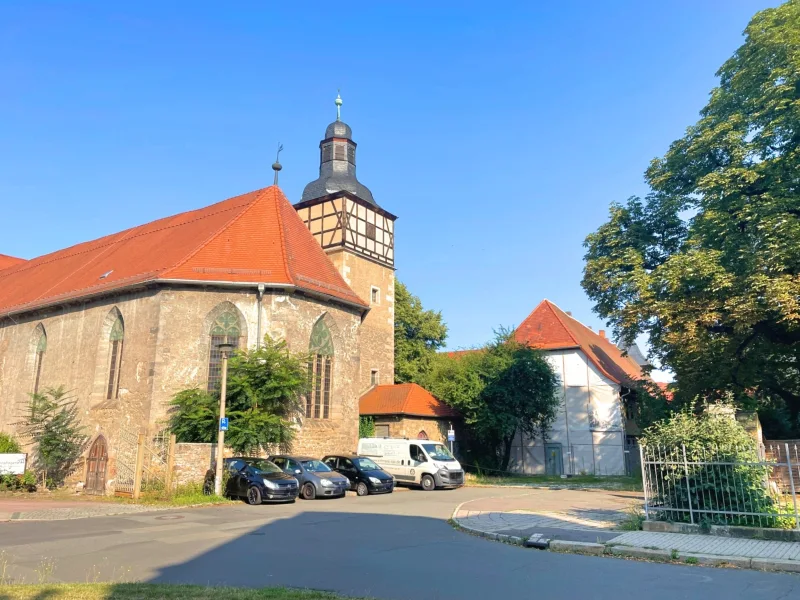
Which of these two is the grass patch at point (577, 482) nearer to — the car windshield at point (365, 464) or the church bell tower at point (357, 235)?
the car windshield at point (365, 464)

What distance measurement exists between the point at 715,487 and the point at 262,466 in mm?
12629

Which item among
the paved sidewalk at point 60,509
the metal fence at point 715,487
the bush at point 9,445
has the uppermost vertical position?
the bush at point 9,445

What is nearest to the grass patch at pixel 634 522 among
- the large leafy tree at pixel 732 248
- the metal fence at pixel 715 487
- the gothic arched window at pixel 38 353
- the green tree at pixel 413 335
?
the metal fence at pixel 715 487

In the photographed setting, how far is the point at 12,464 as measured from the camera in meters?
22.6

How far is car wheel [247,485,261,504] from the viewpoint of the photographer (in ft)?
57.3

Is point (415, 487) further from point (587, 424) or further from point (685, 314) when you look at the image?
point (587, 424)

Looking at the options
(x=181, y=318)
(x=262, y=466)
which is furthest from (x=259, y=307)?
(x=262, y=466)

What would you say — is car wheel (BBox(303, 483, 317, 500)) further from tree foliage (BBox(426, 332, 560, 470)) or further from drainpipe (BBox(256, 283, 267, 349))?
tree foliage (BBox(426, 332, 560, 470))

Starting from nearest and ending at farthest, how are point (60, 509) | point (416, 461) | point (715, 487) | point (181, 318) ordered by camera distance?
point (715, 487) < point (60, 509) < point (181, 318) < point (416, 461)

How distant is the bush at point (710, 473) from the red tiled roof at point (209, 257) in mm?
15556

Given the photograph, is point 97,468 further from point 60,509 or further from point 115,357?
point 60,509

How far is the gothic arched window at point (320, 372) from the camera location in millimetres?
25391

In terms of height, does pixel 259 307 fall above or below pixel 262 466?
above

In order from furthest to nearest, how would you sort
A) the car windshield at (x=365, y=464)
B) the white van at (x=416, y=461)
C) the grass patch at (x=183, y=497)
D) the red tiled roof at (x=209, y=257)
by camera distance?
1. the red tiled roof at (x=209, y=257)
2. the white van at (x=416, y=461)
3. the car windshield at (x=365, y=464)
4. the grass patch at (x=183, y=497)
